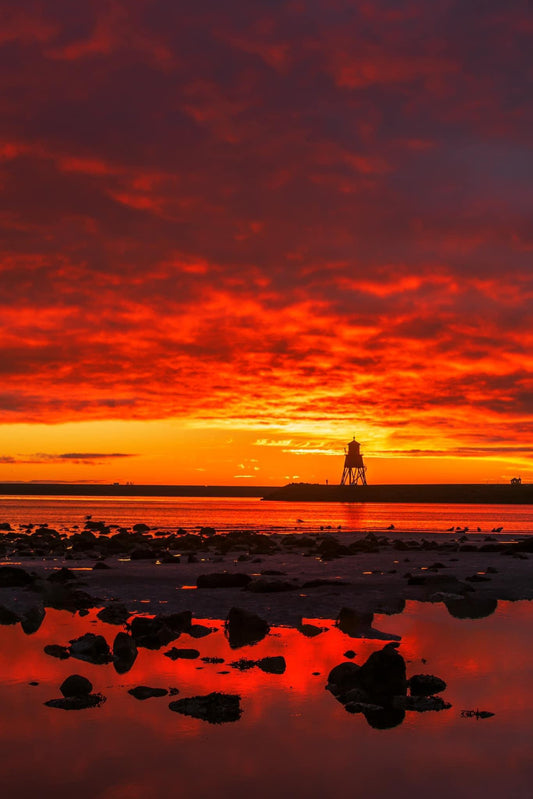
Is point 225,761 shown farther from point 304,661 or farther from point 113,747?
point 304,661

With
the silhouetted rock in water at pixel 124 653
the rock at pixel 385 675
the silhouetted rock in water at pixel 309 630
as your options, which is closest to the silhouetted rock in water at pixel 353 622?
the silhouetted rock in water at pixel 309 630

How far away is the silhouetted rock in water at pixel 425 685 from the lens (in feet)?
42.5

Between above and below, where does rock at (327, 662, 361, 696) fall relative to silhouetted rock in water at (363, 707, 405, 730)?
above

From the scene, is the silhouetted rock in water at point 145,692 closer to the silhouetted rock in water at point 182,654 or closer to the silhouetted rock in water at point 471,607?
the silhouetted rock in water at point 182,654

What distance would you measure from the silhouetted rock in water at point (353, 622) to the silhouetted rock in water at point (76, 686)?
7.42m

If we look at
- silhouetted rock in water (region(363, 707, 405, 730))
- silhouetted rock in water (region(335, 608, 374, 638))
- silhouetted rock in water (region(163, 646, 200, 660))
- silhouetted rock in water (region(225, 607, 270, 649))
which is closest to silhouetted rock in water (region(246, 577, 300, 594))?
silhouetted rock in water (region(335, 608, 374, 638))

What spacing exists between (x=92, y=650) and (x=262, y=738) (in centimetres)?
617

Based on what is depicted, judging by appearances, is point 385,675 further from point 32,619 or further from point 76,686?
point 32,619

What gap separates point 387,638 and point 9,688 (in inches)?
353

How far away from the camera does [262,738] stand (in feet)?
35.0

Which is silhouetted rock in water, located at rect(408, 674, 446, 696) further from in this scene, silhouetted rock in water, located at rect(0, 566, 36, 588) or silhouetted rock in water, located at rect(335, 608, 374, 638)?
silhouetted rock in water, located at rect(0, 566, 36, 588)

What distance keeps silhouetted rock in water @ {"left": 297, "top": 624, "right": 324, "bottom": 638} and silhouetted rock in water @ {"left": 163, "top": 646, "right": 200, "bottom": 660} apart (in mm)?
3322

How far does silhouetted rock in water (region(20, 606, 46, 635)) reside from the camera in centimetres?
1874

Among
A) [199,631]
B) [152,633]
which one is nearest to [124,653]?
[152,633]
